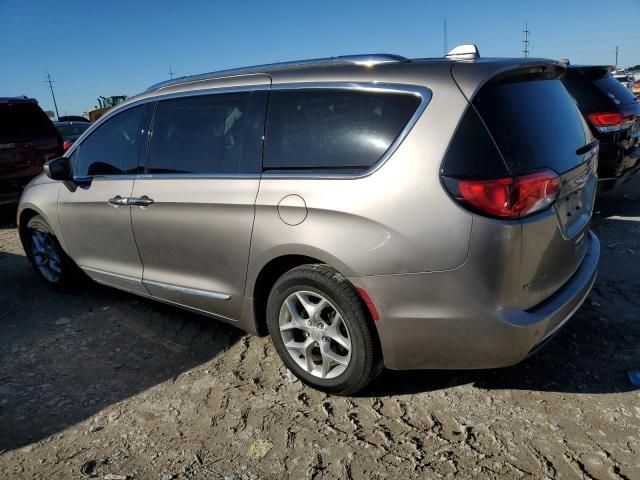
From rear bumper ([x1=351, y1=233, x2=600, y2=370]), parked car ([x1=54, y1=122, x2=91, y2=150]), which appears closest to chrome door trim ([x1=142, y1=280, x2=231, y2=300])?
rear bumper ([x1=351, y1=233, x2=600, y2=370])

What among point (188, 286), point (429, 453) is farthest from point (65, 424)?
point (429, 453)

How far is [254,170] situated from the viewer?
3.01 metres

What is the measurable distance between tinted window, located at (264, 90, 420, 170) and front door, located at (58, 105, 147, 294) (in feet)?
4.41

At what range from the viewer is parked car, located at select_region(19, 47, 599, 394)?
7.63 feet

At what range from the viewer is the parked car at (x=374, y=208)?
91.6 inches

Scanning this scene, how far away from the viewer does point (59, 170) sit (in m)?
4.20

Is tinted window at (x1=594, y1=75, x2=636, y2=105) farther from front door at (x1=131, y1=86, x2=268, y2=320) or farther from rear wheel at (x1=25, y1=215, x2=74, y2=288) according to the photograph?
rear wheel at (x1=25, y1=215, x2=74, y2=288)

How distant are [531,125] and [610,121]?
3872mm

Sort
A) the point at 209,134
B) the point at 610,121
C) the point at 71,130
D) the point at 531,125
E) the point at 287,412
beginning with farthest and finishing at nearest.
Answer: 1. the point at 71,130
2. the point at 610,121
3. the point at 209,134
4. the point at 287,412
5. the point at 531,125

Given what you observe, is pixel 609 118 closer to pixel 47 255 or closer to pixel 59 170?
pixel 59 170

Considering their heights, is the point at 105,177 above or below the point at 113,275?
above

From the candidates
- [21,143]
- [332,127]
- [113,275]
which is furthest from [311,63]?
[21,143]

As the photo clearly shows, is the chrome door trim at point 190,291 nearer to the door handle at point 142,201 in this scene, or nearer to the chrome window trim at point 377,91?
the door handle at point 142,201

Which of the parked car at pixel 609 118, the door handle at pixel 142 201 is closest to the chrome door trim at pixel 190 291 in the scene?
the door handle at pixel 142 201
